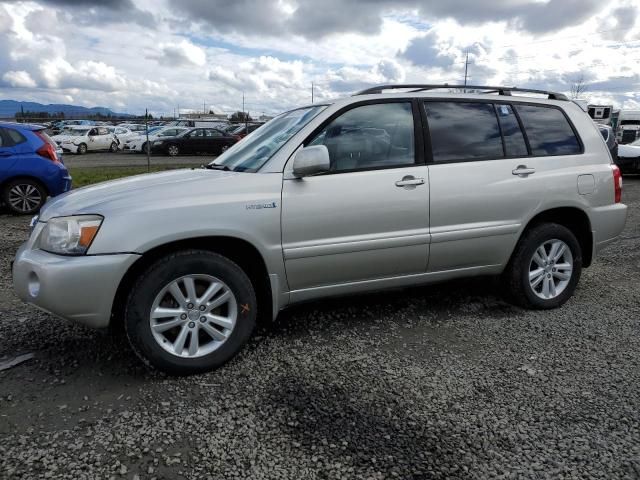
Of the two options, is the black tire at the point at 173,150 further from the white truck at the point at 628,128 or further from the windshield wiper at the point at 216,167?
the windshield wiper at the point at 216,167

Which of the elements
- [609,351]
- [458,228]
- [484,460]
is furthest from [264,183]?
[609,351]

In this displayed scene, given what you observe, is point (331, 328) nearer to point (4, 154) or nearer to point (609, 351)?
point (609, 351)

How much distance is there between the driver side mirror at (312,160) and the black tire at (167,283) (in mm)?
736

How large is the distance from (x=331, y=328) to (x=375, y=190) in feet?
3.69

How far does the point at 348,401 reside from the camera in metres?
2.99

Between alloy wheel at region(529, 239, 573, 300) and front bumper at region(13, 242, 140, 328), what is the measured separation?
3131 millimetres

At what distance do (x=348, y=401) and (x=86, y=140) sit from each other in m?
27.2

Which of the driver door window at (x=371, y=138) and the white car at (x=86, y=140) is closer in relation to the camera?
the driver door window at (x=371, y=138)

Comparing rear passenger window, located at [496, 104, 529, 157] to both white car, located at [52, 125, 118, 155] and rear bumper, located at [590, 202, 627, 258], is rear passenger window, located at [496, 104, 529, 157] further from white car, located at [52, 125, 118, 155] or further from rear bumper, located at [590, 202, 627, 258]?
white car, located at [52, 125, 118, 155]

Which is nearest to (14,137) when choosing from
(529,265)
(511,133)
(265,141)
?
(265,141)

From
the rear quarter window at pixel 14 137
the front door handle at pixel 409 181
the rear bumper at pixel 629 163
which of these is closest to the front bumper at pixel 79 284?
the front door handle at pixel 409 181

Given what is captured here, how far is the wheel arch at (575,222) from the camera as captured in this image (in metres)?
4.45

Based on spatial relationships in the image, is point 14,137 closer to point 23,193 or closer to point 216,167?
point 23,193

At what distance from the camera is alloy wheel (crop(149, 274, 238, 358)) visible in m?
3.20
